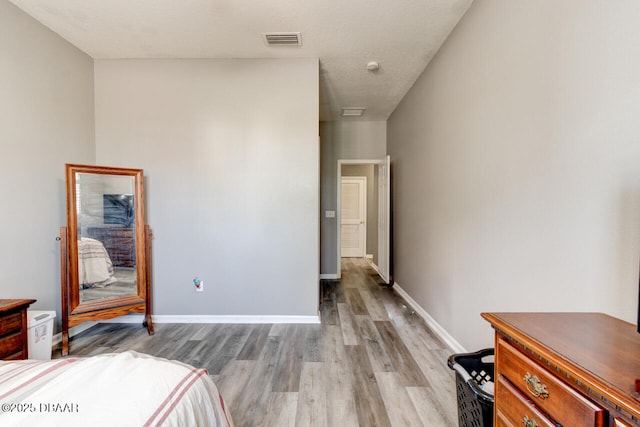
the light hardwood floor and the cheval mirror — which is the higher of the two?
the cheval mirror

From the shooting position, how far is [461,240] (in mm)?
2168

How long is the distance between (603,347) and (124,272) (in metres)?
3.34

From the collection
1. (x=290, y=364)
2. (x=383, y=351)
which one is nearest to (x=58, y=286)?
(x=290, y=364)

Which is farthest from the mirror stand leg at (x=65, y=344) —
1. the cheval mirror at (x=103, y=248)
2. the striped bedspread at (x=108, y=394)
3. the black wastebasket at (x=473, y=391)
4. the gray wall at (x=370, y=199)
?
the gray wall at (x=370, y=199)

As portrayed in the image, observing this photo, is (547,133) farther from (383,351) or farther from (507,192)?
(383,351)

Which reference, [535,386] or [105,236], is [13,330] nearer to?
[105,236]

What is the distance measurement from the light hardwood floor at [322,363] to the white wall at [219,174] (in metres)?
0.39

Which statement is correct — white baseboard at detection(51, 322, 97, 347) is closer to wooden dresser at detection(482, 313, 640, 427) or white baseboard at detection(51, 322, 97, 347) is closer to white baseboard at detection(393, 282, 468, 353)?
wooden dresser at detection(482, 313, 640, 427)

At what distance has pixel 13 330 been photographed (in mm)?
1636

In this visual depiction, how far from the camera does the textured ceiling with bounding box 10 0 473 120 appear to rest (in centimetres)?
210

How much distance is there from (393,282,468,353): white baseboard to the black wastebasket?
71cm

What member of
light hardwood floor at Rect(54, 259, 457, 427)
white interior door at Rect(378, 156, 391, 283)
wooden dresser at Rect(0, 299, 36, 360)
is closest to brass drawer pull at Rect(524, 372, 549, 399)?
light hardwood floor at Rect(54, 259, 457, 427)

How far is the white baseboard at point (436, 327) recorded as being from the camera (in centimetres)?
224

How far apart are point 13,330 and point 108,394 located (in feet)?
5.01
